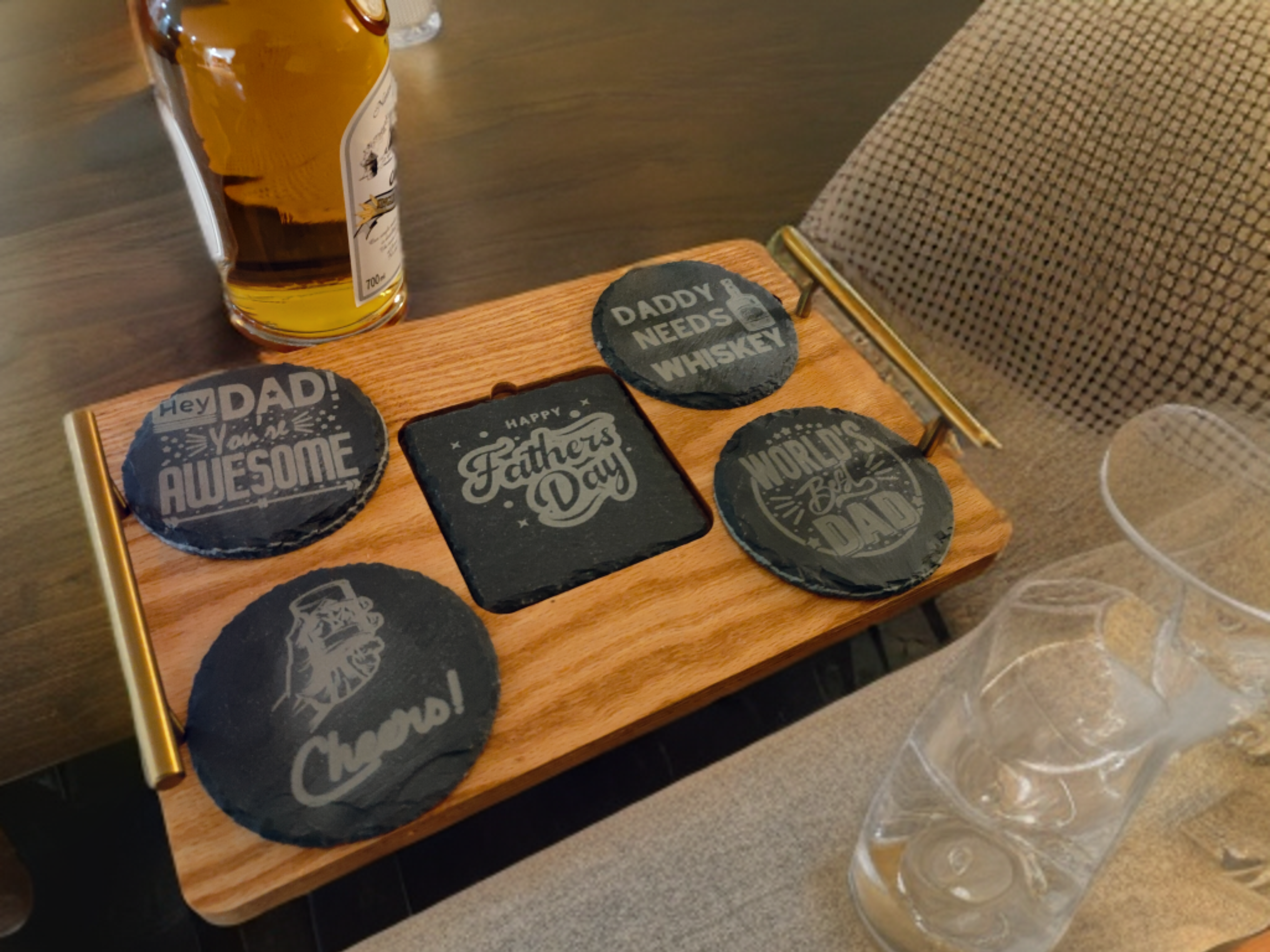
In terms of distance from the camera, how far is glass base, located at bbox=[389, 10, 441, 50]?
0.78 m

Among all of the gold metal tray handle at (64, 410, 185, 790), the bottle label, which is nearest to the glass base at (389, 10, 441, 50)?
the bottle label

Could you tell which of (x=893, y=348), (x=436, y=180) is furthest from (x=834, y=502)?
(x=436, y=180)

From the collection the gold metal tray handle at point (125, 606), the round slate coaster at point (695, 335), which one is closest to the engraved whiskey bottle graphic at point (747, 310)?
the round slate coaster at point (695, 335)

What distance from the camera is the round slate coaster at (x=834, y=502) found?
1.51ft

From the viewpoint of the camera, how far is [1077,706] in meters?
0.39

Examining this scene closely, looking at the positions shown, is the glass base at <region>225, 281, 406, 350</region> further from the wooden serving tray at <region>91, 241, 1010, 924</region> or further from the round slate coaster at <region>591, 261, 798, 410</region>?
the round slate coaster at <region>591, 261, 798, 410</region>

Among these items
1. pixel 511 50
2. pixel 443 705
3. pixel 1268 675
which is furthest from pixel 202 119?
pixel 1268 675

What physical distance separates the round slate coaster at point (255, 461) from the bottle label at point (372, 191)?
0.06 m

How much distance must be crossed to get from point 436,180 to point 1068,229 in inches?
17.1

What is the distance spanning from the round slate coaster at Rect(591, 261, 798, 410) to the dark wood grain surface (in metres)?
0.07

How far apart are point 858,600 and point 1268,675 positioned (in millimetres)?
162

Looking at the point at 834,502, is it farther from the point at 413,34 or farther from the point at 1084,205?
the point at 413,34

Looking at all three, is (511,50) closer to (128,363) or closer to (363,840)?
(128,363)

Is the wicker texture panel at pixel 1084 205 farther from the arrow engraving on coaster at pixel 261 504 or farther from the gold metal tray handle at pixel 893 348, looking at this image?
the arrow engraving on coaster at pixel 261 504
